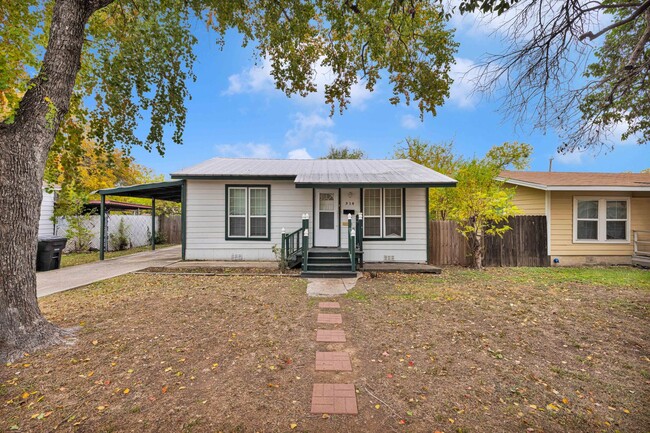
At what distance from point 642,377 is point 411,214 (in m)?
6.93

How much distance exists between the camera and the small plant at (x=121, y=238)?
14.3 m

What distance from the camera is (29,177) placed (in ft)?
12.0

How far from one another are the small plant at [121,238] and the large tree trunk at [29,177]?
1234 cm

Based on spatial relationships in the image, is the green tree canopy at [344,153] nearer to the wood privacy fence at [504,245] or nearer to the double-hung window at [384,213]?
the wood privacy fence at [504,245]

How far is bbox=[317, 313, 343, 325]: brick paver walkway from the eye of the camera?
4657 mm

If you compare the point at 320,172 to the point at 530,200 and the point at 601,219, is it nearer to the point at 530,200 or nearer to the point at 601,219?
the point at 530,200

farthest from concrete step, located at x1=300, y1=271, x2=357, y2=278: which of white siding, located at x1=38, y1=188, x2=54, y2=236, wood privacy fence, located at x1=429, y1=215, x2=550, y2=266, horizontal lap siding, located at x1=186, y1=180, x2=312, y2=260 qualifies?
white siding, located at x1=38, y1=188, x2=54, y2=236

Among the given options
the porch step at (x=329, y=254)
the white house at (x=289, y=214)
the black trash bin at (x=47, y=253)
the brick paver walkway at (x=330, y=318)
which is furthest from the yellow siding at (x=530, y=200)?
the black trash bin at (x=47, y=253)

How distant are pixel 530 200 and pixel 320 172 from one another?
858 cm

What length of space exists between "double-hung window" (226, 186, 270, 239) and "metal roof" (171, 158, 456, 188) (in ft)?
1.98

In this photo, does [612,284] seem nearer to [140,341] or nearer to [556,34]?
[556,34]

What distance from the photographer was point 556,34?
14.5ft

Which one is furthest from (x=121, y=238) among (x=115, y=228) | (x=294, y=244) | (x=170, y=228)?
(x=294, y=244)

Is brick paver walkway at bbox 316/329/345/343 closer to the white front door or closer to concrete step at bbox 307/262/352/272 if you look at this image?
concrete step at bbox 307/262/352/272
